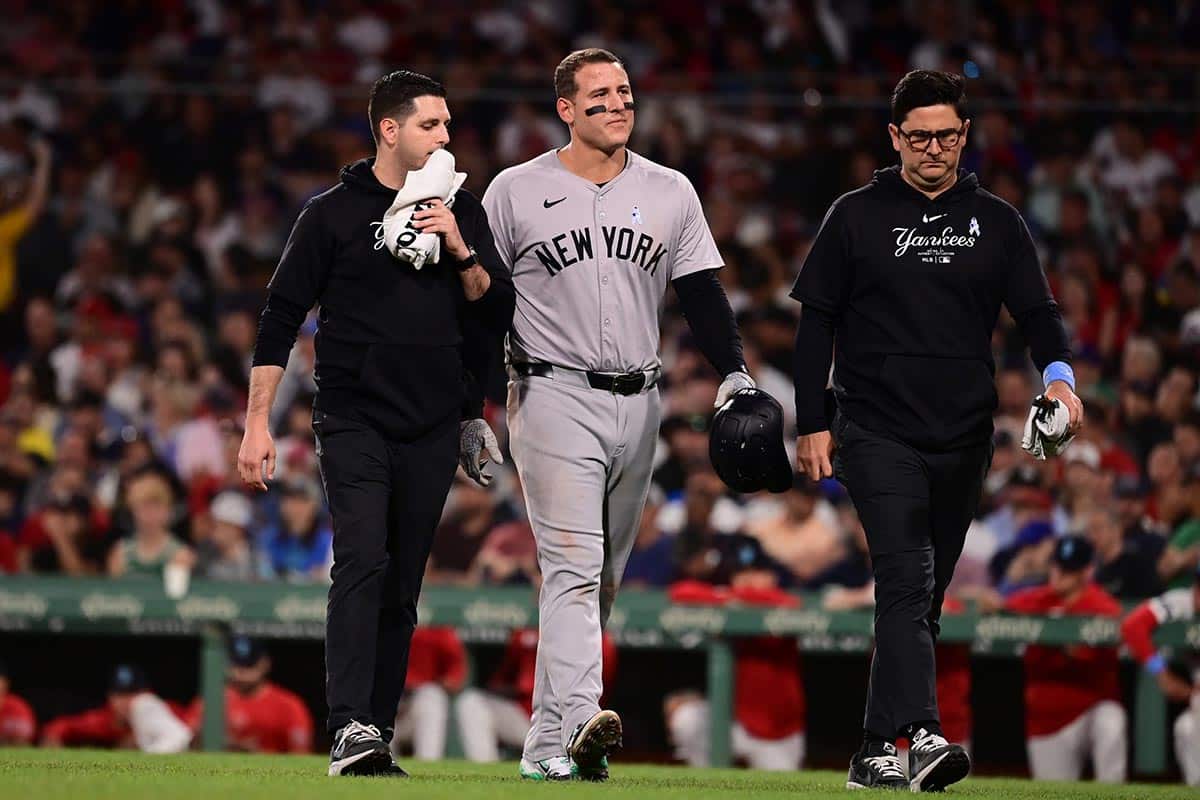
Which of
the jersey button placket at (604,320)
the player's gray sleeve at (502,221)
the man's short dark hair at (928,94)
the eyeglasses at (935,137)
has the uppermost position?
the man's short dark hair at (928,94)

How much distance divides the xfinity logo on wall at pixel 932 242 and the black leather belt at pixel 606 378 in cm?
98

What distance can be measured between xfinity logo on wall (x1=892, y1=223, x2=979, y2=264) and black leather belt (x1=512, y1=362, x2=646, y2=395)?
3.22 feet

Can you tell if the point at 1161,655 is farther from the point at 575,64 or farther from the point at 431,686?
the point at 575,64

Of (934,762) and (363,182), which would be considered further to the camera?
(363,182)

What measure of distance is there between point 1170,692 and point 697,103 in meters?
6.33

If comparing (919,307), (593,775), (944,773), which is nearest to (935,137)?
(919,307)

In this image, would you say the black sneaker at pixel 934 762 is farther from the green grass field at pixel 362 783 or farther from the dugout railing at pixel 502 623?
the dugout railing at pixel 502 623

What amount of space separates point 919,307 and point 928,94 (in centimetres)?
70

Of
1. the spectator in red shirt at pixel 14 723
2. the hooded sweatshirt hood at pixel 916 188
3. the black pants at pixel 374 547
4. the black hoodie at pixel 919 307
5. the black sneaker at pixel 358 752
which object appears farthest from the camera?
the spectator in red shirt at pixel 14 723

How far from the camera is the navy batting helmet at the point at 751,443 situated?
641 cm

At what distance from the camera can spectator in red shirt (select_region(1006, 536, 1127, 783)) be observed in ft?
29.7

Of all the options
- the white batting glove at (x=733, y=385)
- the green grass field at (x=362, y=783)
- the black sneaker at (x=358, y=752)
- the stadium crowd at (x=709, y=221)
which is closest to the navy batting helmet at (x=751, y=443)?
the white batting glove at (x=733, y=385)

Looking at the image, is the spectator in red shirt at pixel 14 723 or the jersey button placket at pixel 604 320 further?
the spectator in red shirt at pixel 14 723

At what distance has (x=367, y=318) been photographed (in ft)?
20.2
